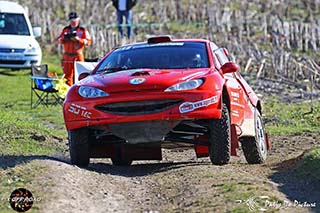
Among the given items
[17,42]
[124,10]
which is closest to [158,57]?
A: [17,42]

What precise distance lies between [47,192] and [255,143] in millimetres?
4510

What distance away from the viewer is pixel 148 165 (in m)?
13.2

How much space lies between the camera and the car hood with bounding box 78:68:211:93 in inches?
448

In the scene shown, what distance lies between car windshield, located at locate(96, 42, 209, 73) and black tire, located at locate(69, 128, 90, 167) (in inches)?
44.5

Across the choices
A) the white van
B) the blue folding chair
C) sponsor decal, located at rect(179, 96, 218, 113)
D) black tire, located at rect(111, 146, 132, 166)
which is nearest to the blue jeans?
the white van

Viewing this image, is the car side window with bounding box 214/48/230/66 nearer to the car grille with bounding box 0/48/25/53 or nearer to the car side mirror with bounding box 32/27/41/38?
the car grille with bounding box 0/48/25/53

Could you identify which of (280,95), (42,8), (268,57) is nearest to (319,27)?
(268,57)

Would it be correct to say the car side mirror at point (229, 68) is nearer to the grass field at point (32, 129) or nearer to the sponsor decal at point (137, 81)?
the sponsor decal at point (137, 81)

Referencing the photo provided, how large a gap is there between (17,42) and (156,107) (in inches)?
631

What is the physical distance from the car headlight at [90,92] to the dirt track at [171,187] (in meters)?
0.87

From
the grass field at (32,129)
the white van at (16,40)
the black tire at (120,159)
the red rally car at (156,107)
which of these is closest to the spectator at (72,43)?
the grass field at (32,129)

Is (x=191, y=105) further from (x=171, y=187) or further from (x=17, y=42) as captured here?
(x=17, y=42)

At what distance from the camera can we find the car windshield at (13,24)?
2784 cm

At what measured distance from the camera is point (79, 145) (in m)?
11.9
